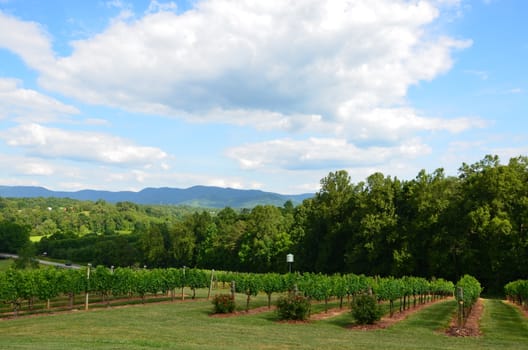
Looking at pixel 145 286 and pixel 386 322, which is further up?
pixel 386 322

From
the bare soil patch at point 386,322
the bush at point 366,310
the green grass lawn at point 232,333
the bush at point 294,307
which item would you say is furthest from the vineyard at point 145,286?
the green grass lawn at point 232,333

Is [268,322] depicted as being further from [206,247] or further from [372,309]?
[206,247]

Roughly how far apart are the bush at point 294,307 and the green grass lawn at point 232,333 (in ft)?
2.40

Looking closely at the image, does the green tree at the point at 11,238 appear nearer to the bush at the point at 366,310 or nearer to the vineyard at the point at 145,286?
the vineyard at the point at 145,286

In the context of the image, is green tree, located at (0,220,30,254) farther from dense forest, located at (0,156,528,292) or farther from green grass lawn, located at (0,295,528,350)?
green grass lawn, located at (0,295,528,350)

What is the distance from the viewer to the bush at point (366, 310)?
19625 mm

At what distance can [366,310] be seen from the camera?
19.6m

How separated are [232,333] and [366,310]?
6316 mm

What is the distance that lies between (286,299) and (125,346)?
390 inches

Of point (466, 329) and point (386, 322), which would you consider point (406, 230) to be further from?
point (466, 329)

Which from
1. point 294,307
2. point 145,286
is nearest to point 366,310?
point 294,307

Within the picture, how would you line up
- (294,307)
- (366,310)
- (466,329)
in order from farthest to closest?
(294,307) < (366,310) < (466,329)

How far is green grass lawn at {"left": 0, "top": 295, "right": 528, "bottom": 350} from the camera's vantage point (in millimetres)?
14250

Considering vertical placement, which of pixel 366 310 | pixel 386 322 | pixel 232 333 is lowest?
pixel 386 322
